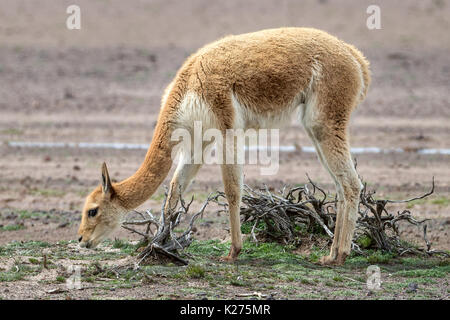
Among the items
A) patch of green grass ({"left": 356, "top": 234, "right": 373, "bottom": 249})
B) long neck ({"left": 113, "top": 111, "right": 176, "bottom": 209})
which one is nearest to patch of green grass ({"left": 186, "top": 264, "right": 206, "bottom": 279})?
long neck ({"left": 113, "top": 111, "right": 176, "bottom": 209})

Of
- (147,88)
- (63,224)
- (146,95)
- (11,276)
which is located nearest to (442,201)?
(63,224)

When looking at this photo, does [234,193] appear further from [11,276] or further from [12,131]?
[12,131]

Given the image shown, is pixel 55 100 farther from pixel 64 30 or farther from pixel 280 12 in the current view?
pixel 280 12

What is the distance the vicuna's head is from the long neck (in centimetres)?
9

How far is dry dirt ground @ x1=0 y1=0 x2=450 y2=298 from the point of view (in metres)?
11.2

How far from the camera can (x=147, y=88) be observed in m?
19.3

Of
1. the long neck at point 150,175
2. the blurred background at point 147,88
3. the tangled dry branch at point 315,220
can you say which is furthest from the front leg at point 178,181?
the blurred background at point 147,88

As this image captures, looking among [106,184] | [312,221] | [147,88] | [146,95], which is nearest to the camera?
[106,184]

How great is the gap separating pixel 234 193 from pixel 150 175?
0.86 metres

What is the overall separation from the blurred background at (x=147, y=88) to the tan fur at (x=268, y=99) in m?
2.44

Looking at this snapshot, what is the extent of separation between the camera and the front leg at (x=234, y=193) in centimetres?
760

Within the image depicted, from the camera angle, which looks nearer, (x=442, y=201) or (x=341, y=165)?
(x=341, y=165)

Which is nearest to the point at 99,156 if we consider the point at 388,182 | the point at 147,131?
the point at 147,131

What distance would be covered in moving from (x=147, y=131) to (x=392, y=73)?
25.1 feet
